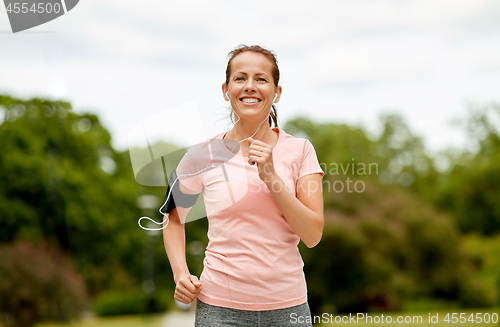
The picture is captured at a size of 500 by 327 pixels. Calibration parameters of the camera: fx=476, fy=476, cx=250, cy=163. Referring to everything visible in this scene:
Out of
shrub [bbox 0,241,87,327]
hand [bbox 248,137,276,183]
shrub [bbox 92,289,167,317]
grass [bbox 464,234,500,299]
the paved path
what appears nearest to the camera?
hand [bbox 248,137,276,183]

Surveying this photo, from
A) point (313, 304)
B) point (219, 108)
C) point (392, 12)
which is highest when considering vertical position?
point (392, 12)

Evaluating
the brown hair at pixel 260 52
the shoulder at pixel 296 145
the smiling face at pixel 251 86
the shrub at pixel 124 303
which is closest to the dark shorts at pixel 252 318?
the shoulder at pixel 296 145

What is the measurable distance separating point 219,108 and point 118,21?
7.78ft

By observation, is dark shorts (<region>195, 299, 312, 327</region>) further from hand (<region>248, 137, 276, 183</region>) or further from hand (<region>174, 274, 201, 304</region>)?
hand (<region>248, 137, 276, 183</region>)

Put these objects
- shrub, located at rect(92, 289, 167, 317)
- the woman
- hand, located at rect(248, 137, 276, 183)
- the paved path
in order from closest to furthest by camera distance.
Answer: hand, located at rect(248, 137, 276, 183), the woman, the paved path, shrub, located at rect(92, 289, 167, 317)

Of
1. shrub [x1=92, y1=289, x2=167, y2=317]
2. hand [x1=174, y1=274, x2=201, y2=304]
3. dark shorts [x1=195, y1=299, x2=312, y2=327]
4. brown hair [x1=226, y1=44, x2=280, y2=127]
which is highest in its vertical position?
brown hair [x1=226, y1=44, x2=280, y2=127]

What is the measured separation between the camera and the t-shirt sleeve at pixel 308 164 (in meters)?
1.48

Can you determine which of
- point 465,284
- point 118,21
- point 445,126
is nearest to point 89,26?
point 118,21

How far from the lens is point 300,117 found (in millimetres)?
20953

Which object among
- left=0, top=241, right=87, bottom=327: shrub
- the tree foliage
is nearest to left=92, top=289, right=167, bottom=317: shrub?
left=0, top=241, right=87, bottom=327: shrub

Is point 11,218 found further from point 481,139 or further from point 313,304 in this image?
point 481,139

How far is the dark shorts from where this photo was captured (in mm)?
1428

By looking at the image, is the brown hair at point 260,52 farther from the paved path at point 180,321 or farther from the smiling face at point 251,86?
the paved path at point 180,321

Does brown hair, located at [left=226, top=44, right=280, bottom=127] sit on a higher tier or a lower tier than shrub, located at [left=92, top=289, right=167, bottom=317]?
higher
